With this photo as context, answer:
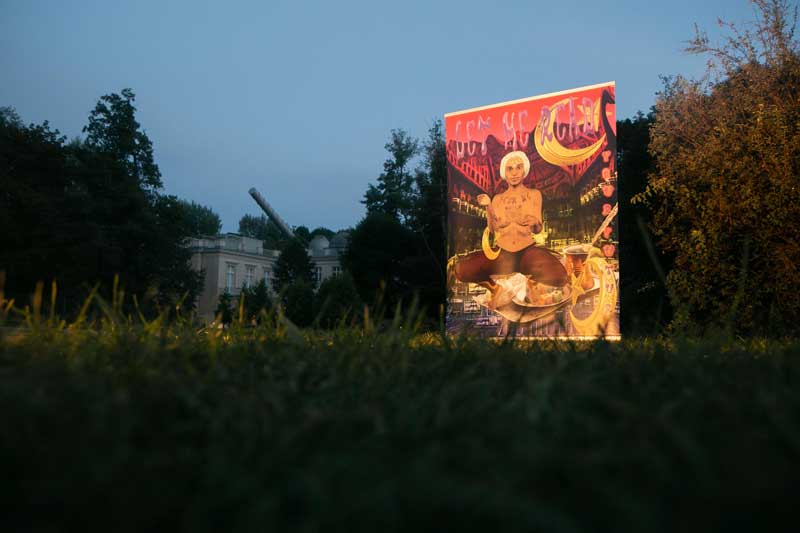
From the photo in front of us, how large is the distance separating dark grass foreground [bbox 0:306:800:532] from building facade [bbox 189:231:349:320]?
135ft

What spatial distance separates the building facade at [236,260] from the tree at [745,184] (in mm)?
31151

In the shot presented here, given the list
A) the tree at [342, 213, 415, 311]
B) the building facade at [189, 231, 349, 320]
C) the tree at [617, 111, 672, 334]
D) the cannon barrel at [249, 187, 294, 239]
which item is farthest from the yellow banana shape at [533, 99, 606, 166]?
the cannon barrel at [249, 187, 294, 239]

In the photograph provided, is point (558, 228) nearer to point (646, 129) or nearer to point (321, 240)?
point (646, 129)

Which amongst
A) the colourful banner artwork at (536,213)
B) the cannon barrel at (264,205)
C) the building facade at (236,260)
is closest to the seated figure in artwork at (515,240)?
the colourful banner artwork at (536,213)

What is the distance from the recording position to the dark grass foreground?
0.67 m

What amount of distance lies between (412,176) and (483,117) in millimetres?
23790

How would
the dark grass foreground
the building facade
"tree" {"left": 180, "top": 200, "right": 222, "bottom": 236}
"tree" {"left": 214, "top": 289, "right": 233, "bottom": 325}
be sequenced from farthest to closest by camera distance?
"tree" {"left": 180, "top": 200, "right": 222, "bottom": 236} < the building facade < "tree" {"left": 214, "top": 289, "right": 233, "bottom": 325} < the dark grass foreground

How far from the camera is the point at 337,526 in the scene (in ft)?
2.17

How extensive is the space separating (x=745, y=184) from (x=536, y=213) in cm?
370

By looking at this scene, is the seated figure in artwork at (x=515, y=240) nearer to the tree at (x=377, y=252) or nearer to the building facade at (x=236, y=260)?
the tree at (x=377, y=252)

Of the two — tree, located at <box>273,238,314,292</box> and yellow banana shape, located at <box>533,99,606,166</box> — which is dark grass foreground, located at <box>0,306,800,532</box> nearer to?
yellow banana shape, located at <box>533,99,606,166</box>

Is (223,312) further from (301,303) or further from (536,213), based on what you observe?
(301,303)

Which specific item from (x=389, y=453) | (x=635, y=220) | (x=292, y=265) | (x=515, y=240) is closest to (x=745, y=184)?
(x=515, y=240)

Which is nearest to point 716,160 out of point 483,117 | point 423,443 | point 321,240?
point 483,117
